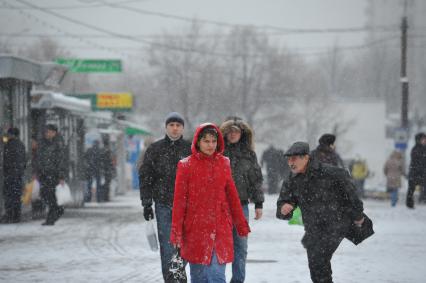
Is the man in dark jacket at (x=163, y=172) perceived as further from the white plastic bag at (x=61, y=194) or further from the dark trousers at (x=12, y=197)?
the dark trousers at (x=12, y=197)

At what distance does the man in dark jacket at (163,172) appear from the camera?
8.74m

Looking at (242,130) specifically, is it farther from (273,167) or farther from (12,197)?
(273,167)

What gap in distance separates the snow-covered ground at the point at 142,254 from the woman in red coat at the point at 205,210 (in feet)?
9.34

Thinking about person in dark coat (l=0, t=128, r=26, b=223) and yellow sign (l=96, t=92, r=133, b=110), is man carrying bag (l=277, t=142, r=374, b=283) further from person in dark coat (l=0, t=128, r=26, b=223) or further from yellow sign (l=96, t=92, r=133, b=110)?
yellow sign (l=96, t=92, r=133, b=110)

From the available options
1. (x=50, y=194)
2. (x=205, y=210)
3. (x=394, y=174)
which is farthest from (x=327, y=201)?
(x=394, y=174)

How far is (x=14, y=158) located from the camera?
17125mm

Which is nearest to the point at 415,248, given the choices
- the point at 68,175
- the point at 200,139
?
the point at 200,139

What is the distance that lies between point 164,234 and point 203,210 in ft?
5.78

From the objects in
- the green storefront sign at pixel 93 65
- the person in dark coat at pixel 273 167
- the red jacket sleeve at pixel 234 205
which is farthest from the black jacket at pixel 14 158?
the person in dark coat at pixel 273 167

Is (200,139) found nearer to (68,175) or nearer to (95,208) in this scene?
(68,175)

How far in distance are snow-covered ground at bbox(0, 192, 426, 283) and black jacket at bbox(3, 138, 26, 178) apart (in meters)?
0.97

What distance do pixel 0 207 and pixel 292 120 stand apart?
56.4 m

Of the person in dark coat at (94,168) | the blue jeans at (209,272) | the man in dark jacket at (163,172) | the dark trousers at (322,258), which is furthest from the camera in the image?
the person in dark coat at (94,168)

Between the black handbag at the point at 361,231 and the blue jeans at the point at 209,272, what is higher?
the black handbag at the point at 361,231
